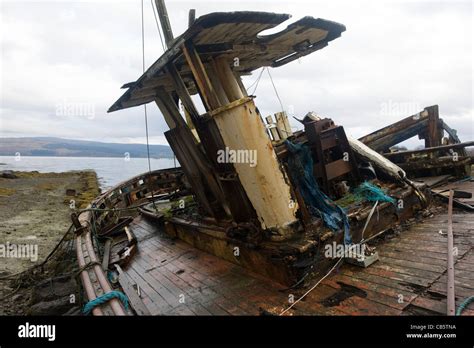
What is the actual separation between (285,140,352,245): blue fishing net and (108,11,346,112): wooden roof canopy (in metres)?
2.29

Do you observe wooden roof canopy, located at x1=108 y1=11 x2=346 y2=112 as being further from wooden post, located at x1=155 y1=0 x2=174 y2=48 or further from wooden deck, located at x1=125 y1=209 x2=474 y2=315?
wooden deck, located at x1=125 y1=209 x2=474 y2=315

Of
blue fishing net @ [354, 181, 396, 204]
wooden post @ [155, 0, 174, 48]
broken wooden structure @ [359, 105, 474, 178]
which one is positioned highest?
wooden post @ [155, 0, 174, 48]

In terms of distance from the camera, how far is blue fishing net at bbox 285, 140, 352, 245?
544 centimetres

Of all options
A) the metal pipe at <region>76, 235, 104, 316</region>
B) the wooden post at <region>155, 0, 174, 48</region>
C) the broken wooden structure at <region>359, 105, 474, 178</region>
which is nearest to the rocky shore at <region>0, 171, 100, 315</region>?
the metal pipe at <region>76, 235, 104, 316</region>

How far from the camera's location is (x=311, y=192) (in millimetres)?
6039

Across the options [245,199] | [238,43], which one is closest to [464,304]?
[245,199]

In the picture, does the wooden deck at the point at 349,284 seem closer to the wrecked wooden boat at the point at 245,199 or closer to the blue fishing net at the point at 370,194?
the wrecked wooden boat at the point at 245,199

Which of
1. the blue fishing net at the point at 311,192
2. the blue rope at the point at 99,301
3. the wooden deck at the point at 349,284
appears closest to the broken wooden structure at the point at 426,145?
the wooden deck at the point at 349,284

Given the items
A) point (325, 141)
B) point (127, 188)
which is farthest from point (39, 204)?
point (325, 141)

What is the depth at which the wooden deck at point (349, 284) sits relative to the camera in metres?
3.92

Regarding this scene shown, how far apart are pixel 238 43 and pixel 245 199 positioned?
10.2ft

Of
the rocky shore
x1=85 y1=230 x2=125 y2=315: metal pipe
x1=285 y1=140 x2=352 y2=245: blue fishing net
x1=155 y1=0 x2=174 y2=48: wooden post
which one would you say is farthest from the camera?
x1=155 y1=0 x2=174 y2=48: wooden post

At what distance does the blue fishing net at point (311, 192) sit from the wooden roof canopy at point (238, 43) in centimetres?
229
